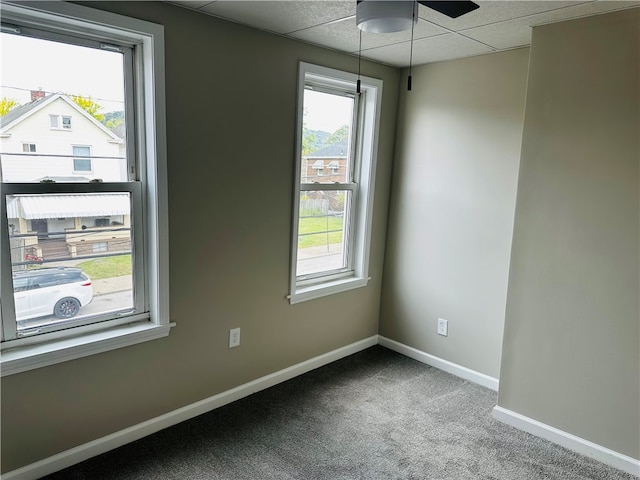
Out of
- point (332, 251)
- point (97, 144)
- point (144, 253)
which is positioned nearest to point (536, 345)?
point (332, 251)

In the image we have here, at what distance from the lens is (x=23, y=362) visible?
1954mm

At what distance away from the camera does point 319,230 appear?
3311mm

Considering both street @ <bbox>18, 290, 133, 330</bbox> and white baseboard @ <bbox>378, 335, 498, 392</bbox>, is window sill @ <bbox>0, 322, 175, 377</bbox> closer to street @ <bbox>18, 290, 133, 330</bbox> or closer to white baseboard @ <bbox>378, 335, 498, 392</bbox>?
street @ <bbox>18, 290, 133, 330</bbox>

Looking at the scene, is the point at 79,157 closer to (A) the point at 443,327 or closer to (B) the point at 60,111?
(B) the point at 60,111

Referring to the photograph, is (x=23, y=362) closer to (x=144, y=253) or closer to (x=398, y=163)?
(x=144, y=253)

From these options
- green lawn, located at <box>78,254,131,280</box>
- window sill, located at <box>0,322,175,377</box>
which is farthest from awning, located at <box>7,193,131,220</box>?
window sill, located at <box>0,322,175,377</box>

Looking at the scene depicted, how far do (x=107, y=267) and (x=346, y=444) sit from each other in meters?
1.59

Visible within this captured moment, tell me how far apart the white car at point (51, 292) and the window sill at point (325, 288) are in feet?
4.28

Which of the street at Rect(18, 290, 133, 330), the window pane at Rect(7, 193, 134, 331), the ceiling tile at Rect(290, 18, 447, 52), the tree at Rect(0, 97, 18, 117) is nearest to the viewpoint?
the tree at Rect(0, 97, 18, 117)

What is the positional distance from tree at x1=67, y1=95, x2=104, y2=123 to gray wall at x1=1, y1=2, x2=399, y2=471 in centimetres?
32

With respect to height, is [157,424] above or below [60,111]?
below

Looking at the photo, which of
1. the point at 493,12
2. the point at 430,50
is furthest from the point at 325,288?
the point at 493,12

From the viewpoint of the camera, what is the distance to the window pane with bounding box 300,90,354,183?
306 cm

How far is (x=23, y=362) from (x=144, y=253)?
73 centimetres
